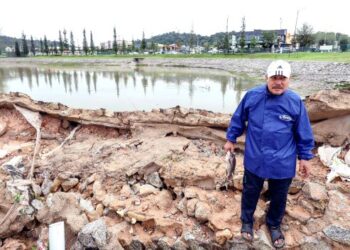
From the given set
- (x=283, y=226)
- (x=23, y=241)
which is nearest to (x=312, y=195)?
(x=283, y=226)

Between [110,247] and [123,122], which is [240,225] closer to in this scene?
[110,247]

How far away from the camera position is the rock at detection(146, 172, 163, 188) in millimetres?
3342

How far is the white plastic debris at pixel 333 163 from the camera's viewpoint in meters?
3.23

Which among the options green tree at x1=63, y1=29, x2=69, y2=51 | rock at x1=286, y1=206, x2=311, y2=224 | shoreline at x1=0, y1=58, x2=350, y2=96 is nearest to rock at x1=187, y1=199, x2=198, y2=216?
rock at x1=286, y1=206, x2=311, y2=224

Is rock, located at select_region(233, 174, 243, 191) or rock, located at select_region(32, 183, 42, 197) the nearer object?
rock, located at select_region(233, 174, 243, 191)

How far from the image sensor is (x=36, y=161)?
13.1 feet

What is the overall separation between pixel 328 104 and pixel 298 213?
1654mm

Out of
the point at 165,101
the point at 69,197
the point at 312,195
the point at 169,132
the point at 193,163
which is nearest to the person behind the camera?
the point at 312,195

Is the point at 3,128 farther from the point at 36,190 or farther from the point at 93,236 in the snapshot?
the point at 93,236

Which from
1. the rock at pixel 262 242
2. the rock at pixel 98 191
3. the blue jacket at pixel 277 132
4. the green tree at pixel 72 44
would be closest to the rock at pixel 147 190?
the rock at pixel 98 191

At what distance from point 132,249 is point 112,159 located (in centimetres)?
137

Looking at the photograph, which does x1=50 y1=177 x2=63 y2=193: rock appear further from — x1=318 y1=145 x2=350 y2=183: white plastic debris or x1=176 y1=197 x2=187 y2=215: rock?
x1=318 y1=145 x2=350 y2=183: white plastic debris

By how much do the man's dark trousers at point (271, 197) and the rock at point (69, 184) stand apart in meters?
2.05

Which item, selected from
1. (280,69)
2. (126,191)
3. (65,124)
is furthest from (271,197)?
(65,124)
